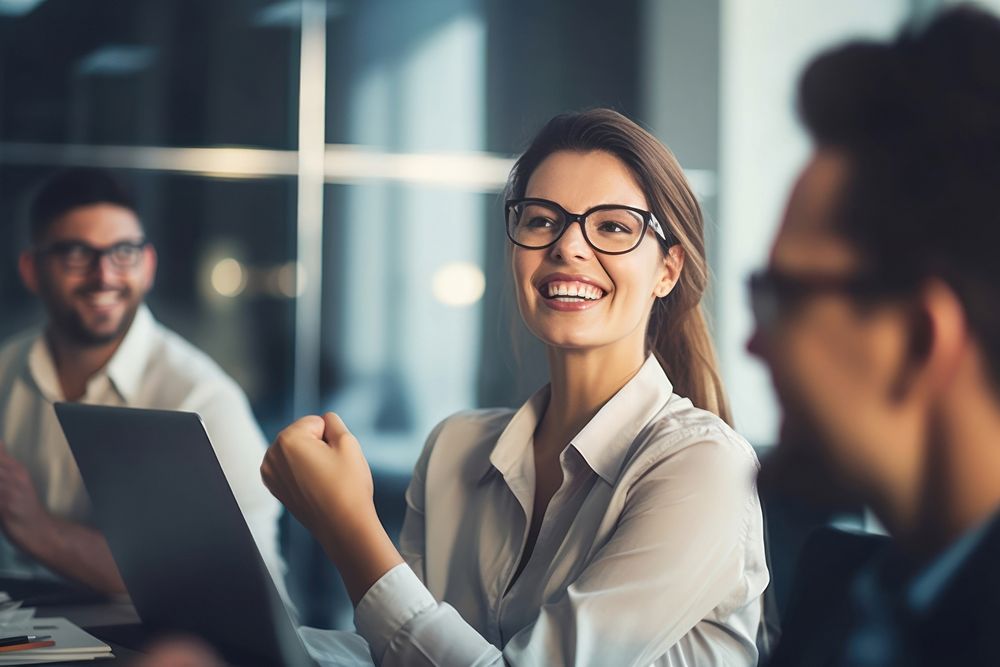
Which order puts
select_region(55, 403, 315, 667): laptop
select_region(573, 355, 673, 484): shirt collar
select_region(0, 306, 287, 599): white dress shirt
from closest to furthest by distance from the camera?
select_region(55, 403, 315, 667): laptop < select_region(573, 355, 673, 484): shirt collar < select_region(0, 306, 287, 599): white dress shirt

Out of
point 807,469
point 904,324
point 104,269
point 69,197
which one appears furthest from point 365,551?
point 69,197

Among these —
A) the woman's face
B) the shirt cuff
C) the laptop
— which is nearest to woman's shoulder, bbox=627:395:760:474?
the woman's face

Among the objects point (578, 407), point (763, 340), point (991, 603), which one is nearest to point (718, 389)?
point (578, 407)

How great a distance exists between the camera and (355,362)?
427 cm

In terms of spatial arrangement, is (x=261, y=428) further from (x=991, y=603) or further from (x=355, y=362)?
(x=991, y=603)

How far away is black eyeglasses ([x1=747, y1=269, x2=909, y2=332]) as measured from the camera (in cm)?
71

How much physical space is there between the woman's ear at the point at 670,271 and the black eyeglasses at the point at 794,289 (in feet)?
2.64

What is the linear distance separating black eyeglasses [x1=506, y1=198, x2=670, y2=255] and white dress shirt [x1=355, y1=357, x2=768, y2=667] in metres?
0.18

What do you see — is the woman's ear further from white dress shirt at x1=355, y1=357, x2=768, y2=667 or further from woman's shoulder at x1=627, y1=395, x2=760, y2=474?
woman's shoulder at x1=627, y1=395, x2=760, y2=474

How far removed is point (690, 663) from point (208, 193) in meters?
3.29

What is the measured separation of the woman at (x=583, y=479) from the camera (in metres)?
1.22

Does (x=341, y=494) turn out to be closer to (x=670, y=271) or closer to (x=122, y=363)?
(x=670, y=271)

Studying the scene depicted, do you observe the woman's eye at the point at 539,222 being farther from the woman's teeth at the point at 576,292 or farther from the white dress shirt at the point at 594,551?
the white dress shirt at the point at 594,551

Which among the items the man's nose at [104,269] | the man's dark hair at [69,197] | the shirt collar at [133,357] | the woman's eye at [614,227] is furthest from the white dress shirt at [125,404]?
the woman's eye at [614,227]
